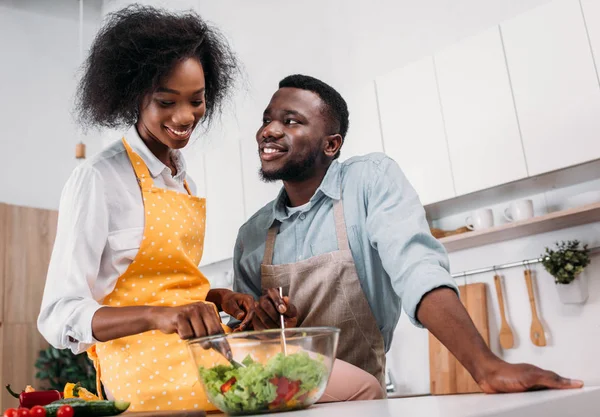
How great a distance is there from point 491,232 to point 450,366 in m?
0.66

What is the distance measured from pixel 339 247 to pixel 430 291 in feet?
1.64

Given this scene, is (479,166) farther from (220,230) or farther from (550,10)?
(220,230)

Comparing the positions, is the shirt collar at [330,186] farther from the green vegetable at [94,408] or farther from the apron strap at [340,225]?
the green vegetable at [94,408]

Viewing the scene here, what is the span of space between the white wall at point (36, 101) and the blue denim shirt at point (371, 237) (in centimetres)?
342

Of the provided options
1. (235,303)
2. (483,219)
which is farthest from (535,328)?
(235,303)

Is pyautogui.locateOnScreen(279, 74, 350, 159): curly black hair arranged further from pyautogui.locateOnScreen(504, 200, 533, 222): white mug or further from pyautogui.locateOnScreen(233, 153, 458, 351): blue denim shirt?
pyautogui.locateOnScreen(504, 200, 533, 222): white mug

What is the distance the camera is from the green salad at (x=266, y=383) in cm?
80

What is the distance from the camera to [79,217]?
1100 mm

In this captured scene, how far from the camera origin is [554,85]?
2.42 m

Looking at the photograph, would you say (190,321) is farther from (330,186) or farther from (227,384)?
(330,186)

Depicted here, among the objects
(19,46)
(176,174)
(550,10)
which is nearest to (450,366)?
(550,10)

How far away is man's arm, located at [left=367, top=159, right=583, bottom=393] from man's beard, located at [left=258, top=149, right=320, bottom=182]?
33cm

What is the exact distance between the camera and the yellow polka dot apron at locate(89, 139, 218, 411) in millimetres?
1075

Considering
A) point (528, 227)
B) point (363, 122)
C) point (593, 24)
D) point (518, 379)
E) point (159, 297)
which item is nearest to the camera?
point (518, 379)
